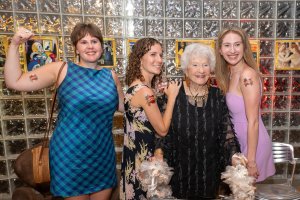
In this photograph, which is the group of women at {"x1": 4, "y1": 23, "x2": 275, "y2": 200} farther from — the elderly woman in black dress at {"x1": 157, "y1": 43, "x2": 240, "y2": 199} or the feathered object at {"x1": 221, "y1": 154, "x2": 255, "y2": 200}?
the feathered object at {"x1": 221, "y1": 154, "x2": 255, "y2": 200}

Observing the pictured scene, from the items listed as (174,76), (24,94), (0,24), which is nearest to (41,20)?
(0,24)

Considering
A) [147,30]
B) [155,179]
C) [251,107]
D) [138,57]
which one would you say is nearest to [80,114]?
[138,57]

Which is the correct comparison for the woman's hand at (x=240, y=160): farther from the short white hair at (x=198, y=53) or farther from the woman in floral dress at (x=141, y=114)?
the short white hair at (x=198, y=53)

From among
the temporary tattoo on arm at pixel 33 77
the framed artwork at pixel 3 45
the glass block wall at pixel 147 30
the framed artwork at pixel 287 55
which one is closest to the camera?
the temporary tattoo on arm at pixel 33 77

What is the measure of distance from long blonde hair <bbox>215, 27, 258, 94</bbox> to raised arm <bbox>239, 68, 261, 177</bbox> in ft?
0.37

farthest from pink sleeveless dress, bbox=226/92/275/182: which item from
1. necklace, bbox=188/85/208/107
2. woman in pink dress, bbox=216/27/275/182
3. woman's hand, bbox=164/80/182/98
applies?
woman's hand, bbox=164/80/182/98

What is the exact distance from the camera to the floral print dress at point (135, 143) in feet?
4.58

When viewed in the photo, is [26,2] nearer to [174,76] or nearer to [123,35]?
[123,35]

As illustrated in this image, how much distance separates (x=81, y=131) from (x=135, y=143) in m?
0.30

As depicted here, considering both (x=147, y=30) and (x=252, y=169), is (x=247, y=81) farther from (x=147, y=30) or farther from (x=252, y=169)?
(x=147, y=30)

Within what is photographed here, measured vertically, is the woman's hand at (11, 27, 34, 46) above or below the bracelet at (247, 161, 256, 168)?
above

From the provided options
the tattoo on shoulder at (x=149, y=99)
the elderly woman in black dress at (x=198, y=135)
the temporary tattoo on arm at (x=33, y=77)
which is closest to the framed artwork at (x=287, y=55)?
the elderly woman in black dress at (x=198, y=135)

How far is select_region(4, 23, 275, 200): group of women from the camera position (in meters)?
1.41

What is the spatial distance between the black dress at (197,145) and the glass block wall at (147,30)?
60.1 inches
